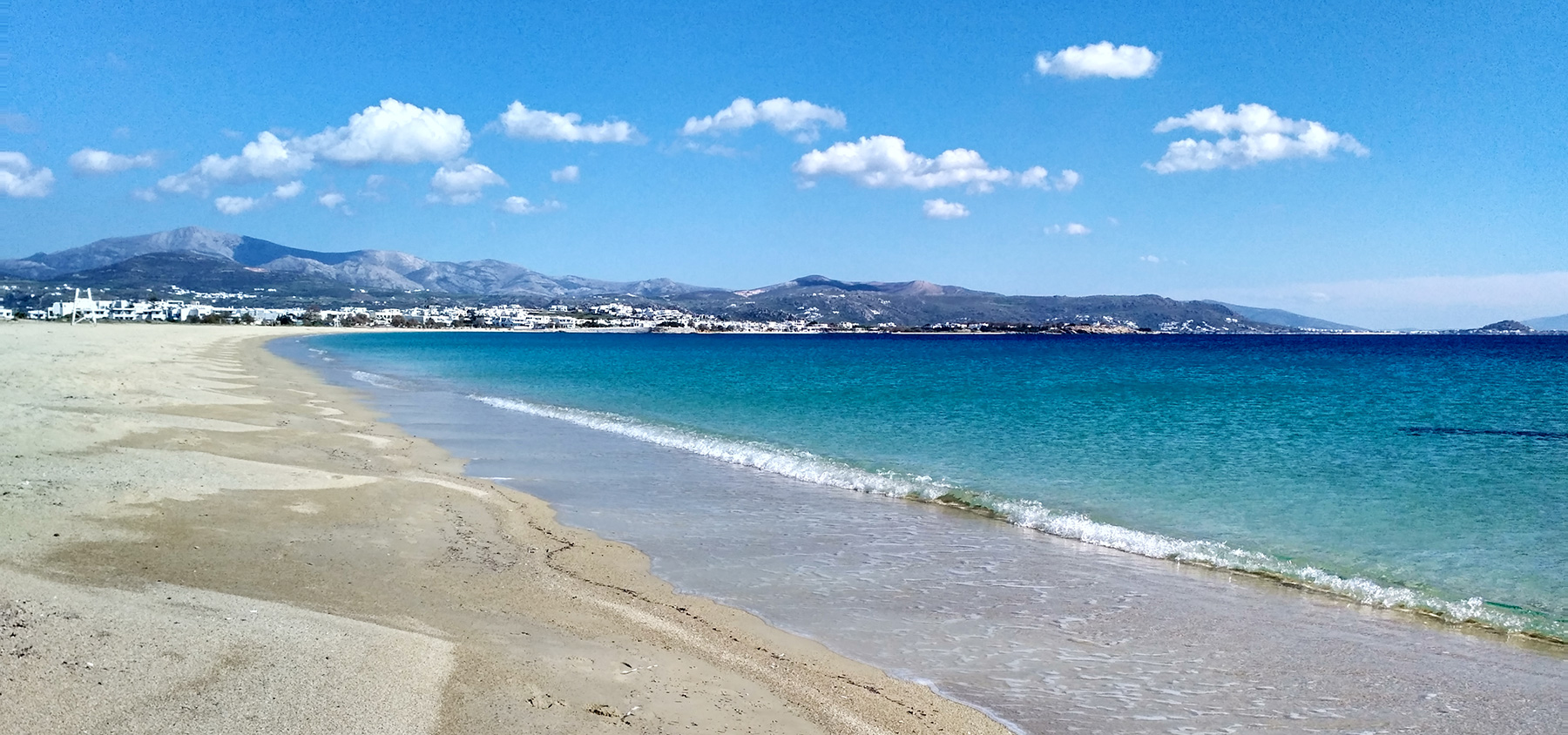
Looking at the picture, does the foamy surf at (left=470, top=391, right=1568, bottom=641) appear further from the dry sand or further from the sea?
the dry sand

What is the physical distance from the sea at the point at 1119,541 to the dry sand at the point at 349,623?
925mm

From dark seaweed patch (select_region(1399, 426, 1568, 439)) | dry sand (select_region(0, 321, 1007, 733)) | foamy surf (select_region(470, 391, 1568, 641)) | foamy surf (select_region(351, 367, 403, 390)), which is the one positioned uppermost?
dark seaweed patch (select_region(1399, 426, 1568, 439))

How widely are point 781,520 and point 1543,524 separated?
35.1ft

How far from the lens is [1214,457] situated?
19.6m

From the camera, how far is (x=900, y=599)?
9094 millimetres

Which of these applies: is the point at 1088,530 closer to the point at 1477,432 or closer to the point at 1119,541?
the point at 1119,541

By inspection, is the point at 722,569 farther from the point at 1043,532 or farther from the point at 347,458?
the point at 347,458

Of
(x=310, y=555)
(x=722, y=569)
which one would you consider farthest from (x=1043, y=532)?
(x=310, y=555)

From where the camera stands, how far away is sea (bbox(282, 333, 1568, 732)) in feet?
23.2

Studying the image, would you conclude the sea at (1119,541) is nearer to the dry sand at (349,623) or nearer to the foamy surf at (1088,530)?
the foamy surf at (1088,530)

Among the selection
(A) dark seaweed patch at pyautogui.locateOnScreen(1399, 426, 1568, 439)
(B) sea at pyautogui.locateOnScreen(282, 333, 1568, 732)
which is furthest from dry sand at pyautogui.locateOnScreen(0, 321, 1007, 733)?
(A) dark seaweed patch at pyautogui.locateOnScreen(1399, 426, 1568, 439)

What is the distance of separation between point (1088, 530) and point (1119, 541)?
56 cm

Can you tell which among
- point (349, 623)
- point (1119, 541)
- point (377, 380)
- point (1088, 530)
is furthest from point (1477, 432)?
point (377, 380)

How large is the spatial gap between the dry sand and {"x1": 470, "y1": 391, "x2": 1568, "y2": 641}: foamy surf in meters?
5.84
